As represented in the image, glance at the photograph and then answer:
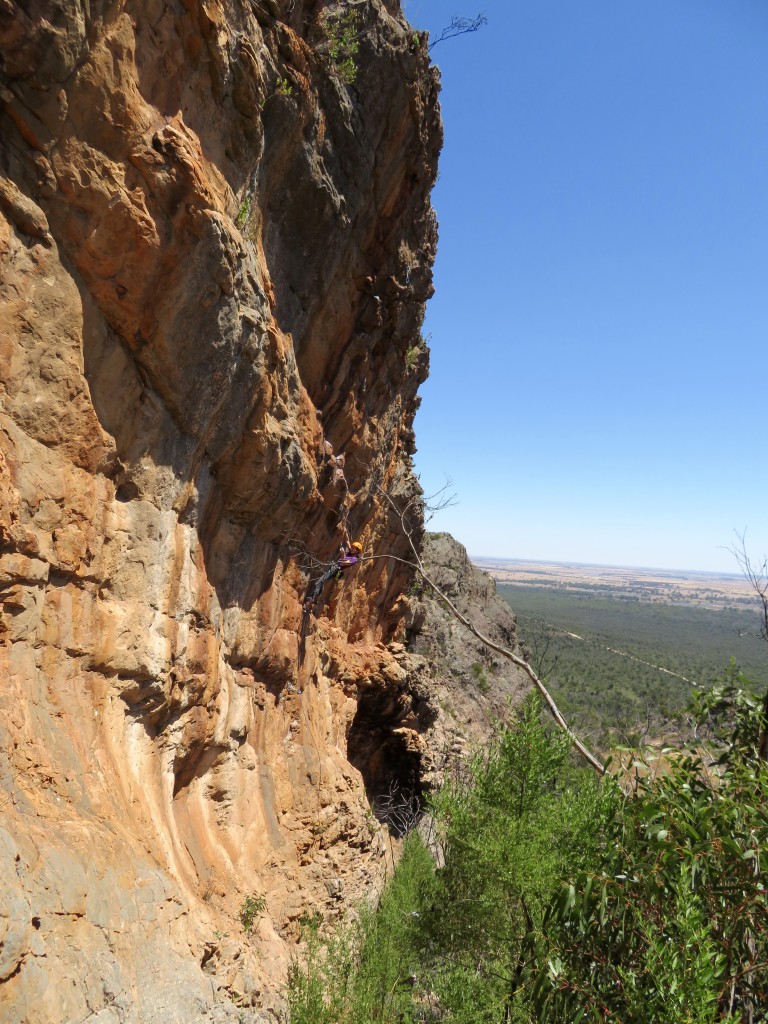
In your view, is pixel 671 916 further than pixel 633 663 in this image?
No

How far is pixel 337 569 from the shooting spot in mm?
14641

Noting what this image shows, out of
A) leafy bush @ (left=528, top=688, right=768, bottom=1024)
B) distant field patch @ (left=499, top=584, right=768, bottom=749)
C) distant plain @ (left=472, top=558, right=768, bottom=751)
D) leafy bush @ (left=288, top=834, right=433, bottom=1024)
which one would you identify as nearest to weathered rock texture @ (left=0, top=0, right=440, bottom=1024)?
leafy bush @ (left=288, top=834, right=433, bottom=1024)

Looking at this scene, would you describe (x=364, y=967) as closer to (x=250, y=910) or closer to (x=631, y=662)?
(x=250, y=910)

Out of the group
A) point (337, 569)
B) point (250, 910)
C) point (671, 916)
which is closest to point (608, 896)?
point (671, 916)

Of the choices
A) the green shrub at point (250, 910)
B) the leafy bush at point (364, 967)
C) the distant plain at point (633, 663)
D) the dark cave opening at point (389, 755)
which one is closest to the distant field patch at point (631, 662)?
the distant plain at point (633, 663)

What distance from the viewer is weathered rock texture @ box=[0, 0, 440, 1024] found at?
5754mm

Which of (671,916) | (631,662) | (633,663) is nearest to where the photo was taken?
(671,916)

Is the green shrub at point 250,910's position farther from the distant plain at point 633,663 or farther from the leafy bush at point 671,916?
the distant plain at point 633,663

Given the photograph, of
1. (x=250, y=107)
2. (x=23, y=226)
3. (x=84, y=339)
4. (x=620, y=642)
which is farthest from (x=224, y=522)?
(x=620, y=642)

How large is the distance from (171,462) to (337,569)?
701 centimetres

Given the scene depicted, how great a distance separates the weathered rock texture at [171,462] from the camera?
575 cm

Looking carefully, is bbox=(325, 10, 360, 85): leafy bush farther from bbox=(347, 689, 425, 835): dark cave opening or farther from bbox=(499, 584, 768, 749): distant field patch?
bbox=(347, 689, 425, 835): dark cave opening

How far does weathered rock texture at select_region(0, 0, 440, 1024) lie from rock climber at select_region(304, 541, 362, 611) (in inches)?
37.4

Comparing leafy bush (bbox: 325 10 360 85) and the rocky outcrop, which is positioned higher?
leafy bush (bbox: 325 10 360 85)
